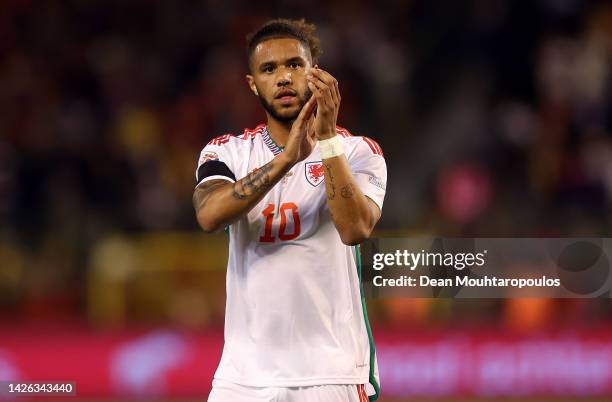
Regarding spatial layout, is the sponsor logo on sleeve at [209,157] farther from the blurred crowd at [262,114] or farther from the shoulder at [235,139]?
the blurred crowd at [262,114]

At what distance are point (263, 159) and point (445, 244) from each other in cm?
231

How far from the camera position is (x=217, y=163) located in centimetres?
384

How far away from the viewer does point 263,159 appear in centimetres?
390

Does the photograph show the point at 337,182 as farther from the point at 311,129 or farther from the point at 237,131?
the point at 237,131

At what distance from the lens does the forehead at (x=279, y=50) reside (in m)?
3.78

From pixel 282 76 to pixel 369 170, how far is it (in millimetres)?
472
